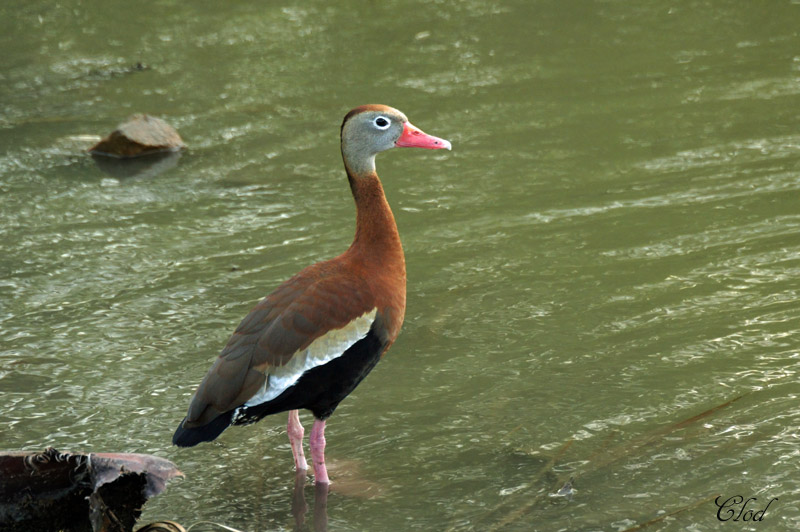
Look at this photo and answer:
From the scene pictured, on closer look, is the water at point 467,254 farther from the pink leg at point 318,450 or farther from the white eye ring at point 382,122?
the white eye ring at point 382,122

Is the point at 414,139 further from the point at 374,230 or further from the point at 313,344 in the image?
the point at 313,344

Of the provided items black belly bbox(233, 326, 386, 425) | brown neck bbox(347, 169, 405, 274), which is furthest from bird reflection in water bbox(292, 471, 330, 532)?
brown neck bbox(347, 169, 405, 274)

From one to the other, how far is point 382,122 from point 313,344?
115 centimetres

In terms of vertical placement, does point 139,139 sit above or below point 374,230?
above

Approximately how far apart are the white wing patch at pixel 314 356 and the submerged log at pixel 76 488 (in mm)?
721

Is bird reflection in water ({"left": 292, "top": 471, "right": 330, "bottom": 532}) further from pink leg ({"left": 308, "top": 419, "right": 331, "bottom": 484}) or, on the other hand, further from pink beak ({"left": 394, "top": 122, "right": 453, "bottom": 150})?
pink beak ({"left": 394, "top": 122, "right": 453, "bottom": 150})

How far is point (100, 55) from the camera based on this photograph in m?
12.3

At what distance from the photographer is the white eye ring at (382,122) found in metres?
4.90

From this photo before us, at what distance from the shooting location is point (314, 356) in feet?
14.4

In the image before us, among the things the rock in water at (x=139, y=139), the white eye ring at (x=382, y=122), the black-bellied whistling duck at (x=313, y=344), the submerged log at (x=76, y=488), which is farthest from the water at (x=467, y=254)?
the white eye ring at (x=382, y=122)

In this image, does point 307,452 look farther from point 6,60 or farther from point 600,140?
point 6,60

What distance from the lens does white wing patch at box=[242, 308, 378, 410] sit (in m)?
4.30
